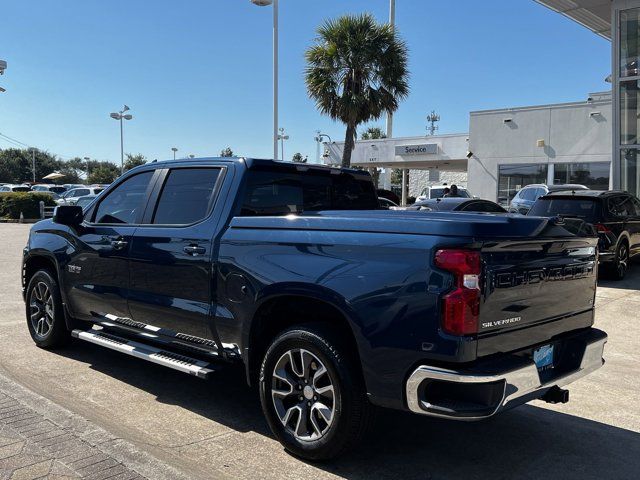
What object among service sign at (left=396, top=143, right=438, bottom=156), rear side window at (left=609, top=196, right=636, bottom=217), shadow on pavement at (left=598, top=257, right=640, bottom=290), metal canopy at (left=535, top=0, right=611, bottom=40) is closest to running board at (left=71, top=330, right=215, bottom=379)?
shadow on pavement at (left=598, top=257, right=640, bottom=290)

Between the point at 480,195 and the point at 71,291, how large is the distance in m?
22.8

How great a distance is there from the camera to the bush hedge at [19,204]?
3004 centimetres

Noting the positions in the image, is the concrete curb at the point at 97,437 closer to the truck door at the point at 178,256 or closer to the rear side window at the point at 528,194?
the truck door at the point at 178,256

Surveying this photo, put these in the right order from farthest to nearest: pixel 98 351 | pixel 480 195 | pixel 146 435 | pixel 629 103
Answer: pixel 480 195, pixel 629 103, pixel 98 351, pixel 146 435

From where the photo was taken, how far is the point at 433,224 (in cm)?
306

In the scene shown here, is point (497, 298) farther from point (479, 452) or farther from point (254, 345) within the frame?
point (254, 345)

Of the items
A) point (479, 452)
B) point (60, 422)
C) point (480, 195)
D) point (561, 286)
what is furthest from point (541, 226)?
point (480, 195)

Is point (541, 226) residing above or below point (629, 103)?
below

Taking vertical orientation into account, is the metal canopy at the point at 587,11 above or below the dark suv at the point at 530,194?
above

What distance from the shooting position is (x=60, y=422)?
409 centimetres

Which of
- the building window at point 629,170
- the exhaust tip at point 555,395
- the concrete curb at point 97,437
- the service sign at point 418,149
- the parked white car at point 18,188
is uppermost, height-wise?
the service sign at point 418,149

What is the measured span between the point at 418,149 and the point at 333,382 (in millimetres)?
29102

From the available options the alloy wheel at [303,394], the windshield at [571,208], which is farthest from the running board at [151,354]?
the windshield at [571,208]

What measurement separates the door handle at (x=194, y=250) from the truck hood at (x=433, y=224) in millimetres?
444
